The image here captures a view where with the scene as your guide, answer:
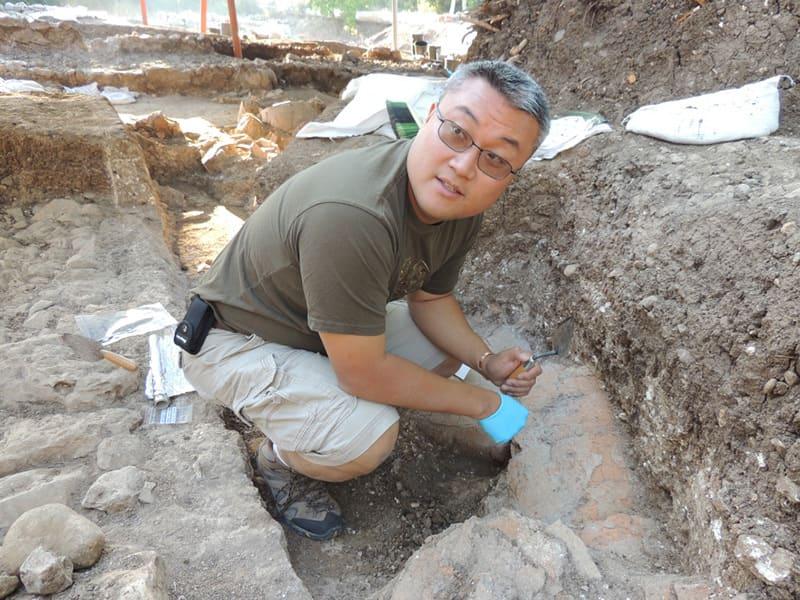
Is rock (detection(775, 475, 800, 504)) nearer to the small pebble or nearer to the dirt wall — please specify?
the dirt wall

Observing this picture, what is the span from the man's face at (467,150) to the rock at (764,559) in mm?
993

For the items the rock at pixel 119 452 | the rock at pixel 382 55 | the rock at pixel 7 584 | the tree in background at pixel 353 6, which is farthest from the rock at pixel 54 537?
the tree in background at pixel 353 6

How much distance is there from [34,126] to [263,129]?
309cm

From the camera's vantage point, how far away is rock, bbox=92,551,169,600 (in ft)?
3.84

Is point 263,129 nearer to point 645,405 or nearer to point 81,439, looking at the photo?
point 81,439

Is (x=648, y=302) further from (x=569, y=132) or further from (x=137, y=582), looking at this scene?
(x=137, y=582)

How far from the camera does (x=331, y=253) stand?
1421 mm

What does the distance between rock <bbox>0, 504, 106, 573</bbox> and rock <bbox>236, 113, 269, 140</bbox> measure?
540 cm

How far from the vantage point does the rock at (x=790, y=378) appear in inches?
55.6

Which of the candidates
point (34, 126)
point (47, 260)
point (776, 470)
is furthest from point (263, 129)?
point (776, 470)

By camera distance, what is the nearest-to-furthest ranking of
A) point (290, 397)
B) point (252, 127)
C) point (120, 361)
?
1. point (290, 397)
2. point (120, 361)
3. point (252, 127)

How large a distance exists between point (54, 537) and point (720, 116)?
2.70 m

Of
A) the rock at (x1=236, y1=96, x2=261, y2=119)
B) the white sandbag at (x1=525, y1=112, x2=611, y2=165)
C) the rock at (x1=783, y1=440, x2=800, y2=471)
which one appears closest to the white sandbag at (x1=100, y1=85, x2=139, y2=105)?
the rock at (x1=236, y1=96, x2=261, y2=119)

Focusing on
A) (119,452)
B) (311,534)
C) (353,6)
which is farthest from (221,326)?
(353,6)
